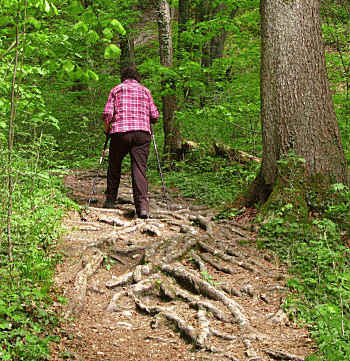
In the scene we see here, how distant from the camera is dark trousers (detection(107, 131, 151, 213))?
695cm

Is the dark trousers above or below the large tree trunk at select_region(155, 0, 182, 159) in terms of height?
below

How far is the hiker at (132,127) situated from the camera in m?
6.98

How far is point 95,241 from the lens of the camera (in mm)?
5270

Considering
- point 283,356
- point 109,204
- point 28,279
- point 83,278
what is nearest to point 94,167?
point 109,204

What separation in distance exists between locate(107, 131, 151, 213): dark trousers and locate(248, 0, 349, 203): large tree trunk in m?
2.17

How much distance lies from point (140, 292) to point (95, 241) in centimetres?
121

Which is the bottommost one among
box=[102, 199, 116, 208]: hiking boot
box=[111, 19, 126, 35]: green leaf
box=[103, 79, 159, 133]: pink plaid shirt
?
box=[102, 199, 116, 208]: hiking boot

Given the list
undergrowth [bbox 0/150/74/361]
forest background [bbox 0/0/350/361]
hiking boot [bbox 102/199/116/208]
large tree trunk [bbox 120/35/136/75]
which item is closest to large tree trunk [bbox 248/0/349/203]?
forest background [bbox 0/0/350/361]

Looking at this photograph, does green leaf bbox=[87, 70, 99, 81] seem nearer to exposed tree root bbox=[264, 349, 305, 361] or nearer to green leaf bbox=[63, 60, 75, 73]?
green leaf bbox=[63, 60, 75, 73]

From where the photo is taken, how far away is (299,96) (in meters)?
5.89

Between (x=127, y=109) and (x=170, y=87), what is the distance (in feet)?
11.2

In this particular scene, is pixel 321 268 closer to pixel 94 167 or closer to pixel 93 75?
pixel 93 75

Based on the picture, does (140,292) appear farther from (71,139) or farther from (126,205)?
(71,139)

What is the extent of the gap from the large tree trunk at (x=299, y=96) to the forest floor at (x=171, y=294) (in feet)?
4.27
